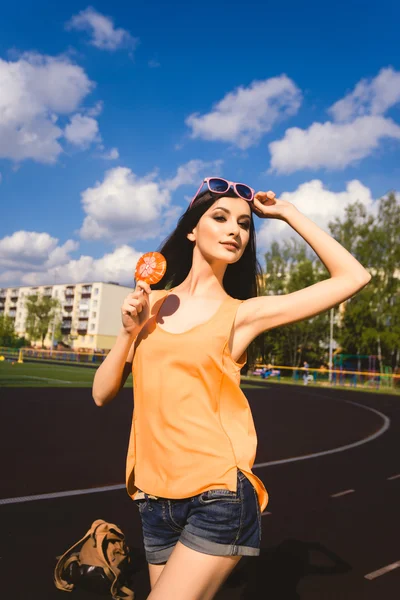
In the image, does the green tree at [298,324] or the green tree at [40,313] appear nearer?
the green tree at [298,324]

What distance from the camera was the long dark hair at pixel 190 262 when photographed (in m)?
2.49

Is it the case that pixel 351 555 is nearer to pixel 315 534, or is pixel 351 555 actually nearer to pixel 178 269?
pixel 315 534

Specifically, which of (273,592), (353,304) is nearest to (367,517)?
(273,592)

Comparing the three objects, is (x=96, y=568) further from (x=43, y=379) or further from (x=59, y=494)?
(x=43, y=379)

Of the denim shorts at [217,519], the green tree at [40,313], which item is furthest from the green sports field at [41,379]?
the green tree at [40,313]

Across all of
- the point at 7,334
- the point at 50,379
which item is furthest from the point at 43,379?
the point at 7,334

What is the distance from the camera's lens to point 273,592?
3680 millimetres

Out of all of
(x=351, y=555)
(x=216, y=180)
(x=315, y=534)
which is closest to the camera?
(x=216, y=180)

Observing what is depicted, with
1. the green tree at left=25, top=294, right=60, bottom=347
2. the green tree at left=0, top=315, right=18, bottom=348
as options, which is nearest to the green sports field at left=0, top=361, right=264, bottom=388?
the green tree at left=0, top=315, right=18, bottom=348

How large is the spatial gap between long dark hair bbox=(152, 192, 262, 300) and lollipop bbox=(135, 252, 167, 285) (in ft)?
1.26

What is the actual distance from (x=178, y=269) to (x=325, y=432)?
10742 mm

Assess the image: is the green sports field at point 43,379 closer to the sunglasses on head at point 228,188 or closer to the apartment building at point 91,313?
the sunglasses on head at point 228,188

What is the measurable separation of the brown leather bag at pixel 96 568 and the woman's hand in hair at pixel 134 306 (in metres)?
2.24

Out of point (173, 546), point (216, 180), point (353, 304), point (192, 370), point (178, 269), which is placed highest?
Result: point (353, 304)
